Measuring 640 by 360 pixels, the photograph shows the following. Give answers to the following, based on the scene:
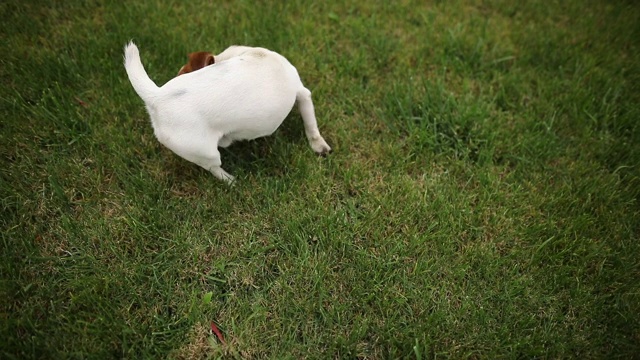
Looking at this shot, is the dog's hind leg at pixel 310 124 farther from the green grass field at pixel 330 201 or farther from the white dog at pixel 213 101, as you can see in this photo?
the white dog at pixel 213 101

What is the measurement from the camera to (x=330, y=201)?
2443 mm

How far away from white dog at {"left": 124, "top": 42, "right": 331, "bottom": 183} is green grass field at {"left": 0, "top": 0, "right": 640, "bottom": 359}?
40 centimetres

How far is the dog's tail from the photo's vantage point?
206 cm

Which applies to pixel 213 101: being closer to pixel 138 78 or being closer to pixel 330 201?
pixel 138 78

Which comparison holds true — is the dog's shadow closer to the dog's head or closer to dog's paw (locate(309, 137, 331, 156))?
dog's paw (locate(309, 137, 331, 156))

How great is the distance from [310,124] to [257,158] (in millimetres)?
404

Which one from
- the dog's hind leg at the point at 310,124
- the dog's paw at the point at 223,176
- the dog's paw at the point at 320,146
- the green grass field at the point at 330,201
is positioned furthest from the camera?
the dog's paw at the point at 320,146

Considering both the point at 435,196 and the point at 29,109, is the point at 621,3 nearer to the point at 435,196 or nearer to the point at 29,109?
the point at 435,196

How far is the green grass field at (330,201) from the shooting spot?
1.98m

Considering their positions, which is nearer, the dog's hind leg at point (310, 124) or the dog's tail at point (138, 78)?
the dog's tail at point (138, 78)

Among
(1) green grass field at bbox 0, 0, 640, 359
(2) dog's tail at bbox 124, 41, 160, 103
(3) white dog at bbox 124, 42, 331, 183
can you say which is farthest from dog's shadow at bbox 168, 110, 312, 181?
(2) dog's tail at bbox 124, 41, 160, 103

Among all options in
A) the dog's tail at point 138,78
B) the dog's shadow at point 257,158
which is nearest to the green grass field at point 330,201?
the dog's shadow at point 257,158

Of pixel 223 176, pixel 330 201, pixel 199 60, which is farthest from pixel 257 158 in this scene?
pixel 199 60

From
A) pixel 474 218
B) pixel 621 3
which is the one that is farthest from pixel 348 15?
pixel 621 3
